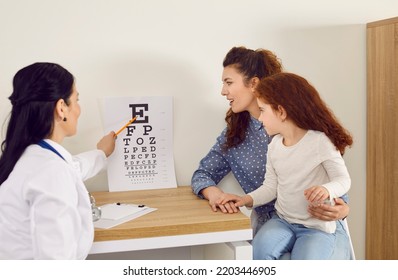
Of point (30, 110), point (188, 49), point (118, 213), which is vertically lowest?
point (118, 213)

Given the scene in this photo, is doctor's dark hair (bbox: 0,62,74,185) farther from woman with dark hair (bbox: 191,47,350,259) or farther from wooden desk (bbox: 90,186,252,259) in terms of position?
woman with dark hair (bbox: 191,47,350,259)

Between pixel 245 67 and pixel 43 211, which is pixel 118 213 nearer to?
pixel 43 211

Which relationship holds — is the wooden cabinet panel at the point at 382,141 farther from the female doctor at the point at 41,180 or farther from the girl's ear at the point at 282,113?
the female doctor at the point at 41,180

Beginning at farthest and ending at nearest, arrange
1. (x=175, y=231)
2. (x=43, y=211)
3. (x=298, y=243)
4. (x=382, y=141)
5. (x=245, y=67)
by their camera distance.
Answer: (x=382, y=141)
(x=245, y=67)
(x=298, y=243)
(x=175, y=231)
(x=43, y=211)

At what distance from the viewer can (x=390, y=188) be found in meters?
1.78

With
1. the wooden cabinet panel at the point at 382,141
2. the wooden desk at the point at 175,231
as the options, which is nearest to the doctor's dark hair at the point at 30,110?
the wooden desk at the point at 175,231

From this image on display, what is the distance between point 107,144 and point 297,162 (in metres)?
0.59

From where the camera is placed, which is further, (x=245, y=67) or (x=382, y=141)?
(x=382, y=141)

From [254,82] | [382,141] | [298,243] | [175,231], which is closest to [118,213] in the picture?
[175,231]

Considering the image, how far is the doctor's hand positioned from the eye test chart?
0.03 m

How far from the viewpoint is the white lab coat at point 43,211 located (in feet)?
3.44

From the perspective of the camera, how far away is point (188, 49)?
5.55 feet

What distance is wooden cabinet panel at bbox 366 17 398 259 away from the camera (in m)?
1.74

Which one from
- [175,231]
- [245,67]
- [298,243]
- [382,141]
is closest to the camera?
[175,231]
